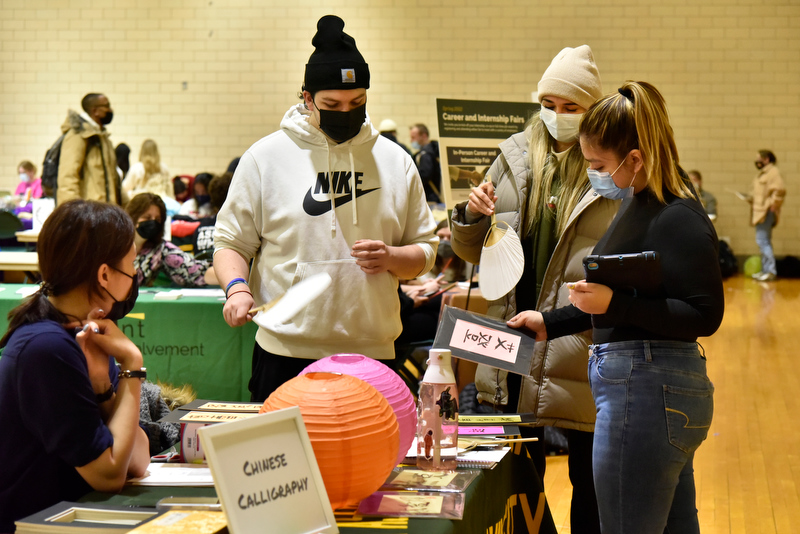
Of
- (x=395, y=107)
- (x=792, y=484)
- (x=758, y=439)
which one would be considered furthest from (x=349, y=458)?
(x=395, y=107)

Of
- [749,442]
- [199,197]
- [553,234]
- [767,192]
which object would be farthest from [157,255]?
[767,192]

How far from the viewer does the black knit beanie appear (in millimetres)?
2061

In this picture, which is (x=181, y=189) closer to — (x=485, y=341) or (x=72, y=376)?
(x=485, y=341)

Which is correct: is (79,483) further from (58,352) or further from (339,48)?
(339,48)

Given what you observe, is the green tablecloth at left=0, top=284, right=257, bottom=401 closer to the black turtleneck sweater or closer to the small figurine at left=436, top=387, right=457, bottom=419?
the small figurine at left=436, top=387, right=457, bottom=419

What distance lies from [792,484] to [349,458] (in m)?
3.36

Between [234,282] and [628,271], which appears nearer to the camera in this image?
[628,271]

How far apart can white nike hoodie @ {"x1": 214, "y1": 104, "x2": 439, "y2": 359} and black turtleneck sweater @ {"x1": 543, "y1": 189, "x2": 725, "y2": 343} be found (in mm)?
733

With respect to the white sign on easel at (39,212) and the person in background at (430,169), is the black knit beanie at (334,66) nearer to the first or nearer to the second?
the white sign on easel at (39,212)

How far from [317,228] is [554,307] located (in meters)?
0.72

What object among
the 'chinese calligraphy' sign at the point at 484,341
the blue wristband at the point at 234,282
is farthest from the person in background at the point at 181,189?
the 'chinese calligraphy' sign at the point at 484,341

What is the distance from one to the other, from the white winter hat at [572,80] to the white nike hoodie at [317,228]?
539 millimetres

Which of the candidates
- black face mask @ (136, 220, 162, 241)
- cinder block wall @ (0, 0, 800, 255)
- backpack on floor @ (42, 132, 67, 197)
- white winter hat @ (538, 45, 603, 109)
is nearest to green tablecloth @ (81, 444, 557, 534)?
white winter hat @ (538, 45, 603, 109)

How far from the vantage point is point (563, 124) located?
2252 millimetres
